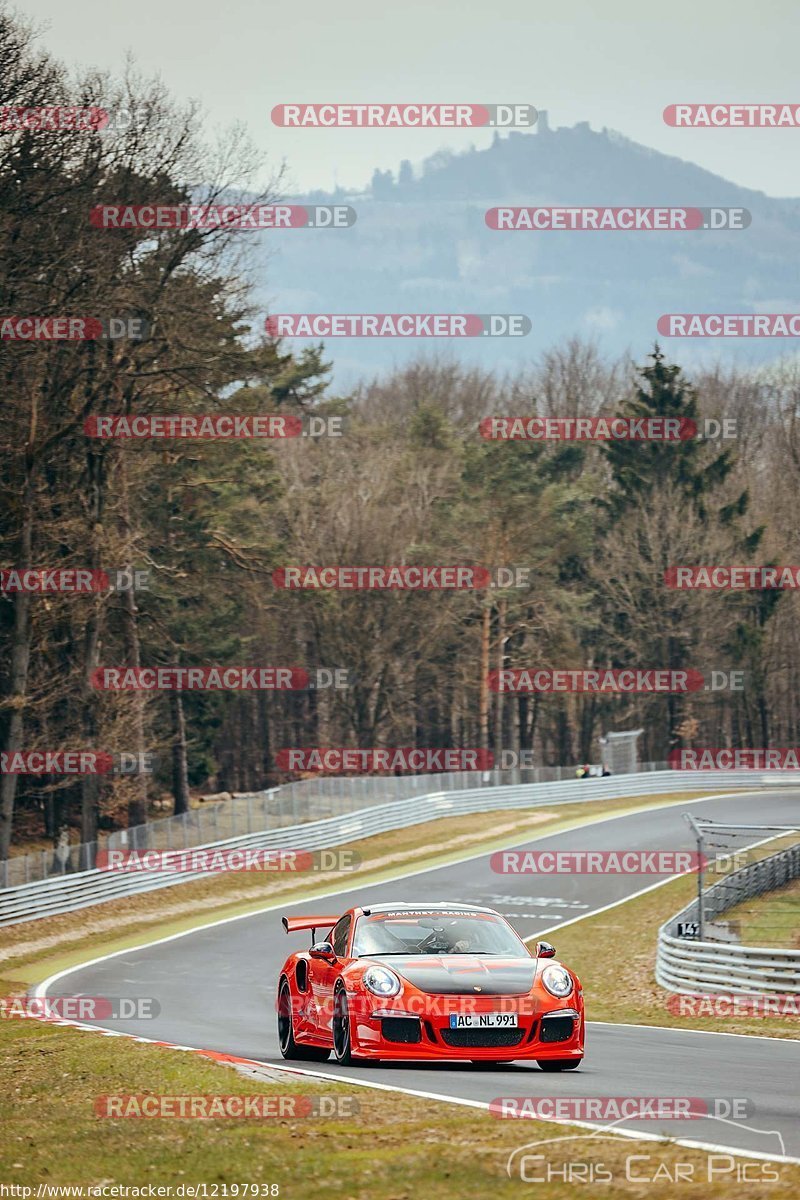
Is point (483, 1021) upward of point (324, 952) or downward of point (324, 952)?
downward

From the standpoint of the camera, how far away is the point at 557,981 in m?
12.1

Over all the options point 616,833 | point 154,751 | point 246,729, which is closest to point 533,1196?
point 616,833

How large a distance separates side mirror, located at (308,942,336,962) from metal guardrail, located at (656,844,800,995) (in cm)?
854

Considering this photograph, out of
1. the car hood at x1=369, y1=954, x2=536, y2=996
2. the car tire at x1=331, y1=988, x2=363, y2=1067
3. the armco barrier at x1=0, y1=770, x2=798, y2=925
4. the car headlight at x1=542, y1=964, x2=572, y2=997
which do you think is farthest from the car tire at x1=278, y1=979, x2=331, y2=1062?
the armco barrier at x1=0, y1=770, x2=798, y2=925

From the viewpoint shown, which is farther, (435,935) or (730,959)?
(730,959)

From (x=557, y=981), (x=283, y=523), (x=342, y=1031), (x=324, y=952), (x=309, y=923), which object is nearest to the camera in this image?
(x=557, y=981)

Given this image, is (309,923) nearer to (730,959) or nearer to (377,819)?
(730,959)

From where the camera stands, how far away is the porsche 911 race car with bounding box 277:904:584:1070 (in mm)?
11727

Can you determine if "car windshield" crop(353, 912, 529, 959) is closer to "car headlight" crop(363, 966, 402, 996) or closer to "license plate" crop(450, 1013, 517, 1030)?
"car headlight" crop(363, 966, 402, 996)

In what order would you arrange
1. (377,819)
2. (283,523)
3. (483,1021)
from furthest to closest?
(283,523), (377,819), (483,1021)

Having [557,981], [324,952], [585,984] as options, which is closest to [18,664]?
[585,984]

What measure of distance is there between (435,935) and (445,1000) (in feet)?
3.85

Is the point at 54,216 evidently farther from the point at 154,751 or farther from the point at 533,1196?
the point at 533,1196

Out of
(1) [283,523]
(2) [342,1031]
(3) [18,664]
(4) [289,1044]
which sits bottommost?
(4) [289,1044]
